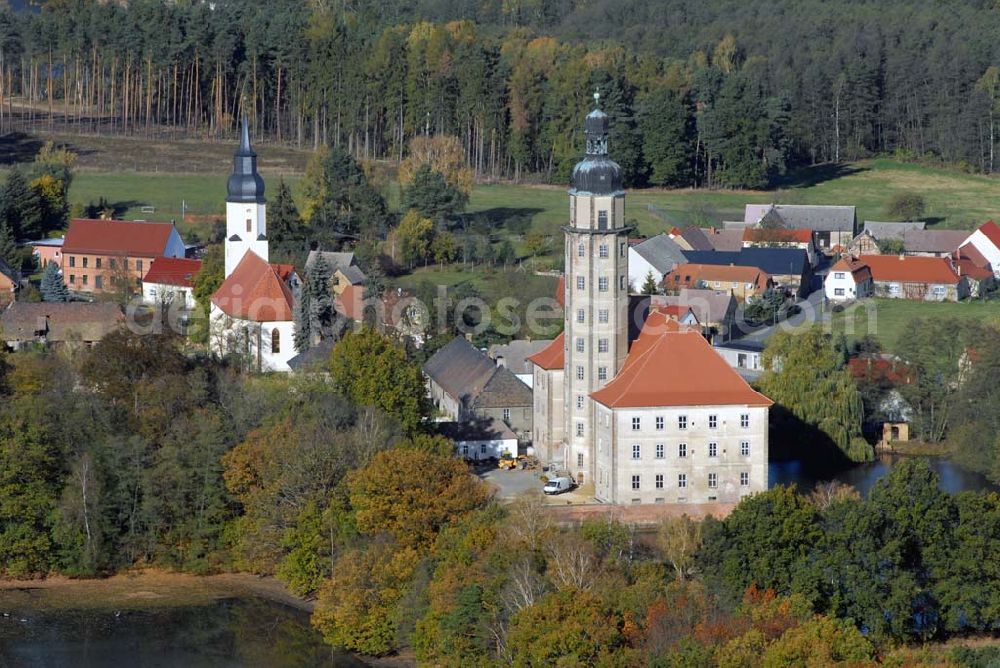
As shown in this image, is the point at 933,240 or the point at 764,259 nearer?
the point at 764,259

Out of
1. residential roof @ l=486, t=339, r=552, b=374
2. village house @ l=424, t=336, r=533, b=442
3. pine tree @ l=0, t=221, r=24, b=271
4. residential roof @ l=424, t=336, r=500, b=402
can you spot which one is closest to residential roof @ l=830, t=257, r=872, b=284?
residential roof @ l=486, t=339, r=552, b=374

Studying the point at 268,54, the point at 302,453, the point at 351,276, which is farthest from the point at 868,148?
the point at 302,453

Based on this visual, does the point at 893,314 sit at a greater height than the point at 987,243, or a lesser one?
lesser

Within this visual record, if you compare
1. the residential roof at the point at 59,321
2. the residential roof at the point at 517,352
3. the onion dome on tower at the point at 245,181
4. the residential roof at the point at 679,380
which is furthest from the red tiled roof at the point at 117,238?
the residential roof at the point at 679,380

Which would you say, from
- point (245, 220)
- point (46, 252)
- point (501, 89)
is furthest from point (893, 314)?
point (501, 89)

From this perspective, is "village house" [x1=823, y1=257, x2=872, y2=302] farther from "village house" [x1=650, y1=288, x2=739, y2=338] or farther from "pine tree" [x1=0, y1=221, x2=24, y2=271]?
"pine tree" [x1=0, y1=221, x2=24, y2=271]

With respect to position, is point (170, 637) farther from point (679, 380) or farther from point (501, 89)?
point (501, 89)
